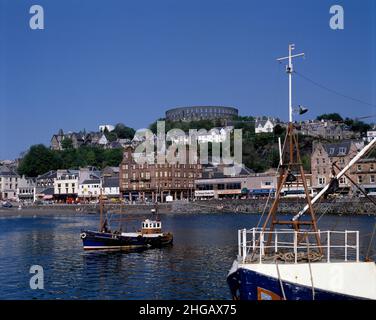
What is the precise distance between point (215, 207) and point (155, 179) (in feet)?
116

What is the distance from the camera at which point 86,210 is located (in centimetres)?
16800

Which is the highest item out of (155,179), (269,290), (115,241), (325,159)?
(325,159)

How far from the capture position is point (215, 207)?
488ft

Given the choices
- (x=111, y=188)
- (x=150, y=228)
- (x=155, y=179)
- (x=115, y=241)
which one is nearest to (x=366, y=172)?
(x=155, y=179)

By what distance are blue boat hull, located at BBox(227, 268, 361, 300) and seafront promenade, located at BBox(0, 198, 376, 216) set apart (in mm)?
84573

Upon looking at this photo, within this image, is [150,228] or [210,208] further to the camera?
[210,208]

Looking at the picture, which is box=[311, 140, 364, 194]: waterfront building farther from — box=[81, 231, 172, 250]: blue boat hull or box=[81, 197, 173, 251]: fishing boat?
box=[81, 231, 172, 250]: blue boat hull

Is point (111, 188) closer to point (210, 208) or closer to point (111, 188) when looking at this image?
point (111, 188)

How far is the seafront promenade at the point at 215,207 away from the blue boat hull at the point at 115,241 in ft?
143

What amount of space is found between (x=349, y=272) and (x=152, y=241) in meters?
42.2

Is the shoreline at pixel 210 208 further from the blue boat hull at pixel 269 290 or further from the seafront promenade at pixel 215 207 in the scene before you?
the blue boat hull at pixel 269 290

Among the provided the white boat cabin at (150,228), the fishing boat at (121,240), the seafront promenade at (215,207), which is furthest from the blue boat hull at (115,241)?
the seafront promenade at (215,207)

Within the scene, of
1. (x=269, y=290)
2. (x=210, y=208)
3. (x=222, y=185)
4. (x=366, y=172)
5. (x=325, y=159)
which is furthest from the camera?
(x=222, y=185)
